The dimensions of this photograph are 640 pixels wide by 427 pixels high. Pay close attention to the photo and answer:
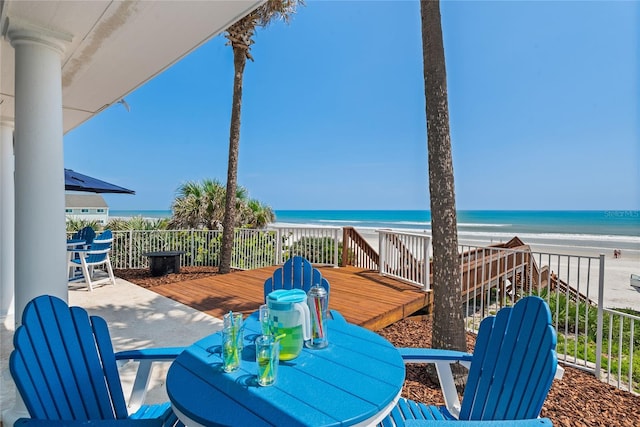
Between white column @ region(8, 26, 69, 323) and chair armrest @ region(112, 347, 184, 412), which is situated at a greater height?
white column @ region(8, 26, 69, 323)

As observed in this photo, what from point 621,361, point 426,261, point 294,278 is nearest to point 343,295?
point 426,261

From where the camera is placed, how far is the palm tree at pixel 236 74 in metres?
7.15

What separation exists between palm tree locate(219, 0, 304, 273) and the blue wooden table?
19.5 feet

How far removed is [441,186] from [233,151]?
5410mm

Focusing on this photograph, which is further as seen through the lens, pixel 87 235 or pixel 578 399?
pixel 87 235

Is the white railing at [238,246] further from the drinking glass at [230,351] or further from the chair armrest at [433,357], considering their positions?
the drinking glass at [230,351]

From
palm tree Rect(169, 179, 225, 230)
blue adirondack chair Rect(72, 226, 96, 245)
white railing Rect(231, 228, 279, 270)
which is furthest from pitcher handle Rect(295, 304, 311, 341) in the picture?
palm tree Rect(169, 179, 225, 230)

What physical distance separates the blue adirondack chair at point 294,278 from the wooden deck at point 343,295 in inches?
56.7

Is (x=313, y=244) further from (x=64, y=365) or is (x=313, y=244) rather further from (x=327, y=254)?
(x=64, y=365)

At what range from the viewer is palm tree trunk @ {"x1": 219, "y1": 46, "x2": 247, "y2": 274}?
7168 mm

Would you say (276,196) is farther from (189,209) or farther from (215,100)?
(189,209)

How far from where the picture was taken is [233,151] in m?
7.25

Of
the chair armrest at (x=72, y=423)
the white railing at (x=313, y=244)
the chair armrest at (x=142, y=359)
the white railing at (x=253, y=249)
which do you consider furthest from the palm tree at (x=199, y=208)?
the chair armrest at (x=72, y=423)

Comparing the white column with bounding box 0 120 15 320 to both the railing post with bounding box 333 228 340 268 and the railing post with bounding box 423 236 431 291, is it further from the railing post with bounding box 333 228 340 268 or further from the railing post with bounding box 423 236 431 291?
the railing post with bounding box 423 236 431 291
